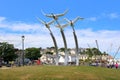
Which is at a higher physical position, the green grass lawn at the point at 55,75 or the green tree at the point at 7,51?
the green tree at the point at 7,51

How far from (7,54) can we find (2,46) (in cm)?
654

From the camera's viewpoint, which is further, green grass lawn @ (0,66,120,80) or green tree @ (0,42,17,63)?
green tree @ (0,42,17,63)

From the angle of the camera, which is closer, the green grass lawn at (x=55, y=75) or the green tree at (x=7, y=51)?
the green grass lawn at (x=55, y=75)

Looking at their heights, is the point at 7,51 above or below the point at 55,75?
above

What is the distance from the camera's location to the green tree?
14188cm

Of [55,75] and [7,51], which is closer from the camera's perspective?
[55,75]

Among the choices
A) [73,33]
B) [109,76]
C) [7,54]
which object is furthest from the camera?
[7,54]

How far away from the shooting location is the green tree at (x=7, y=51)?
465ft

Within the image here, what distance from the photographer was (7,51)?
14412 centimetres

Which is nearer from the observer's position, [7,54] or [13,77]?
[13,77]

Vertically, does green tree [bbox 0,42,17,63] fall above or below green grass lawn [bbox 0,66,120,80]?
above

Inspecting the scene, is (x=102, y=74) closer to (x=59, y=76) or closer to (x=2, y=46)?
(x=59, y=76)

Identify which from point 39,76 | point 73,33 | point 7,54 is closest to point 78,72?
point 39,76

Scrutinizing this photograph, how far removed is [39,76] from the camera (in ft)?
126
